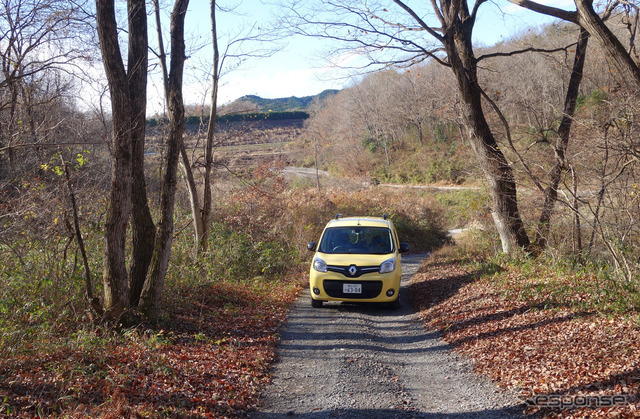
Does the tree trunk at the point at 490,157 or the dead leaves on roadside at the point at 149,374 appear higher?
the tree trunk at the point at 490,157

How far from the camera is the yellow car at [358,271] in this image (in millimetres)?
9578

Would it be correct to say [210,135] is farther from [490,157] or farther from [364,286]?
[490,157]

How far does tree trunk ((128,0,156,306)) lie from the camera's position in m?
7.81

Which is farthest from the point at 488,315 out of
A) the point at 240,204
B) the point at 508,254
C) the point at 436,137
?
the point at 436,137

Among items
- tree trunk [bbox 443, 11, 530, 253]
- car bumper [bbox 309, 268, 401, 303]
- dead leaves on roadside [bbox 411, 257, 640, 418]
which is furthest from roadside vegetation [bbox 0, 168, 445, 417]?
tree trunk [bbox 443, 11, 530, 253]

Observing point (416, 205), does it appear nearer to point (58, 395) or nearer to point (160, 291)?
point (160, 291)

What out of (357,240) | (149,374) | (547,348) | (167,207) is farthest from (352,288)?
(149,374)

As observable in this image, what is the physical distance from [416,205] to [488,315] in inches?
727

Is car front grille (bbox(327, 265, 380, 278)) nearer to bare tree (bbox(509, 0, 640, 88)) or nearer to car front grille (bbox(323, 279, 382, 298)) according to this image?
car front grille (bbox(323, 279, 382, 298))

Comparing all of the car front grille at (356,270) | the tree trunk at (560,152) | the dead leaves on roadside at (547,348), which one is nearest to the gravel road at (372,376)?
the dead leaves on roadside at (547,348)

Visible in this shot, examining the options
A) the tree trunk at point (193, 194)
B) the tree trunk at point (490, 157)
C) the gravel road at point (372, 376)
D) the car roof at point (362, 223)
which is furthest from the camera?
the tree trunk at point (193, 194)

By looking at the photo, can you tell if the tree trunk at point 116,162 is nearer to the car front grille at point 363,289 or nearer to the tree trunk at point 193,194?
the car front grille at point 363,289

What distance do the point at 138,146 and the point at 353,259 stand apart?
4.82 m

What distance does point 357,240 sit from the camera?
1080 cm
